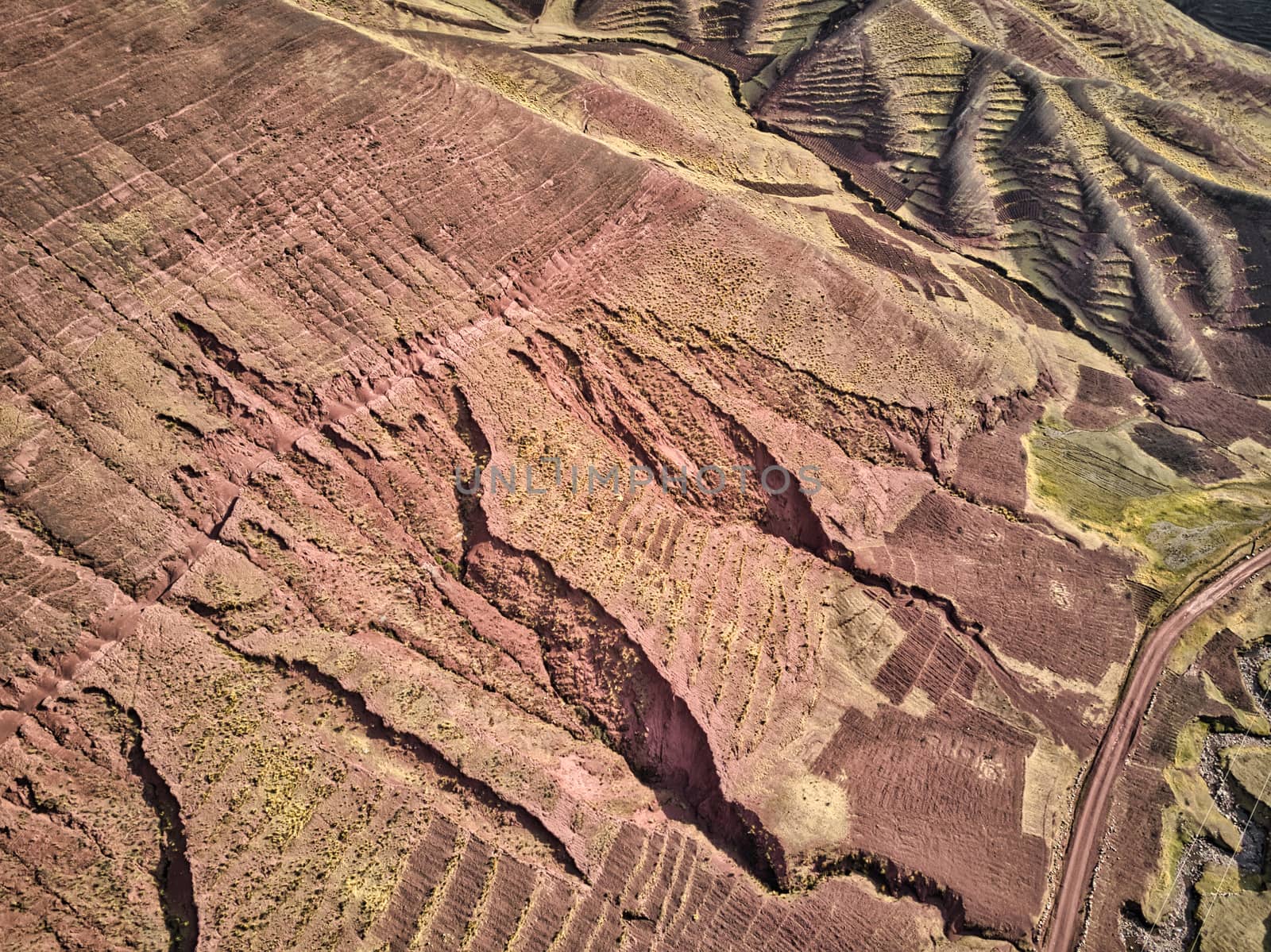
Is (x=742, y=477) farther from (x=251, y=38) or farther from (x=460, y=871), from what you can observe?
(x=251, y=38)

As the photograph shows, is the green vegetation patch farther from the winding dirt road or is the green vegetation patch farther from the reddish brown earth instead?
the winding dirt road

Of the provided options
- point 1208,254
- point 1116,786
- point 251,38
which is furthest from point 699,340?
point 1208,254

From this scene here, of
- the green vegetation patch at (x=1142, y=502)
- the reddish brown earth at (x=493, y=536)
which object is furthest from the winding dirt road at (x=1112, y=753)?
the green vegetation patch at (x=1142, y=502)

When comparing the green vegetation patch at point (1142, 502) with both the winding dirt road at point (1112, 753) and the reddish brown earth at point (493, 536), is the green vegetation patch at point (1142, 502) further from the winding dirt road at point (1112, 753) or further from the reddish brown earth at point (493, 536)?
the winding dirt road at point (1112, 753)

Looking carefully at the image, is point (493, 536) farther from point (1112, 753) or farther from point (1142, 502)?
point (1142, 502)

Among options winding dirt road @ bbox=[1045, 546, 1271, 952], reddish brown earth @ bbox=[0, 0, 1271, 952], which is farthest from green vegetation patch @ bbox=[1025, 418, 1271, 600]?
winding dirt road @ bbox=[1045, 546, 1271, 952]

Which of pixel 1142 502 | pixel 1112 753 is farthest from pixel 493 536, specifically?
pixel 1142 502
